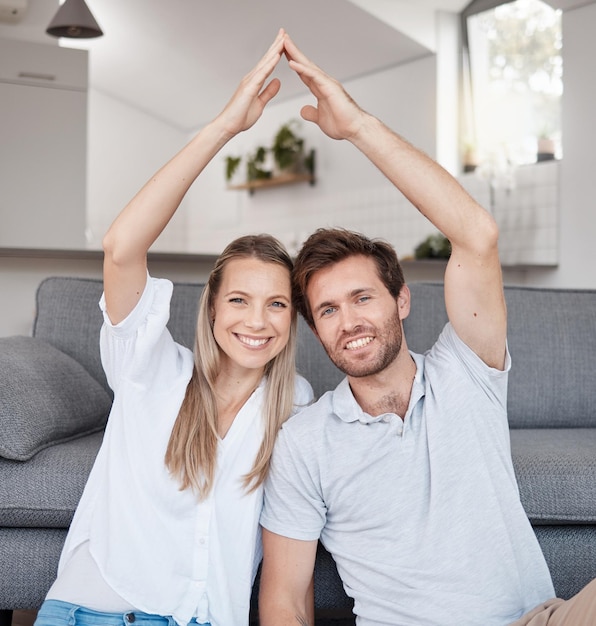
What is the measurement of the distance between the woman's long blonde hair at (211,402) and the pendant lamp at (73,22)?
11.1 ft

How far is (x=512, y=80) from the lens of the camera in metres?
5.29

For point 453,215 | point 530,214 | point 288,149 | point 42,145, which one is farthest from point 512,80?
point 453,215

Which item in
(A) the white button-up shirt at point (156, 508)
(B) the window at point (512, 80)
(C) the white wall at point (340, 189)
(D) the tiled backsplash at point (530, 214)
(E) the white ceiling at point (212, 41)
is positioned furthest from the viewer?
(C) the white wall at point (340, 189)

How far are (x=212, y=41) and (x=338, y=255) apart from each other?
17.2 feet

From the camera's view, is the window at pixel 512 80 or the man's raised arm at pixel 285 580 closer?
the man's raised arm at pixel 285 580

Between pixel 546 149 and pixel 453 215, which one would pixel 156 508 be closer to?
pixel 453 215

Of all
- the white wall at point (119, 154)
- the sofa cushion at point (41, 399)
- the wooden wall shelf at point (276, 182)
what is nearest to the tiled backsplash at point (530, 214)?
the wooden wall shelf at point (276, 182)

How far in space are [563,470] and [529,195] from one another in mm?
2846

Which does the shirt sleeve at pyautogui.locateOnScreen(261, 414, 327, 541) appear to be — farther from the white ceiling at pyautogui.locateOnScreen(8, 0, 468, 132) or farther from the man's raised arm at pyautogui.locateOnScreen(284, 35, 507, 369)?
the white ceiling at pyautogui.locateOnScreen(8, 0, 468, 132)

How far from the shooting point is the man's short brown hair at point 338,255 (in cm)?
168

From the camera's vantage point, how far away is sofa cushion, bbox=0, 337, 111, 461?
6.40ft

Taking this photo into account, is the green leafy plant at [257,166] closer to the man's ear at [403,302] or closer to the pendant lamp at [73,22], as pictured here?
the pendant lamp at [73,22]

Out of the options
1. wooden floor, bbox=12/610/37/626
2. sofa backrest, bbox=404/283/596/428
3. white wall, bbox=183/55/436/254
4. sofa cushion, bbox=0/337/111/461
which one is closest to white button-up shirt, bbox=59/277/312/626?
sofa cushion, bbox=0/337/111/461

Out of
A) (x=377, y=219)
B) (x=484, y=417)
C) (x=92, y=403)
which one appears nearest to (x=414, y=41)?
(x=377, y=219)
